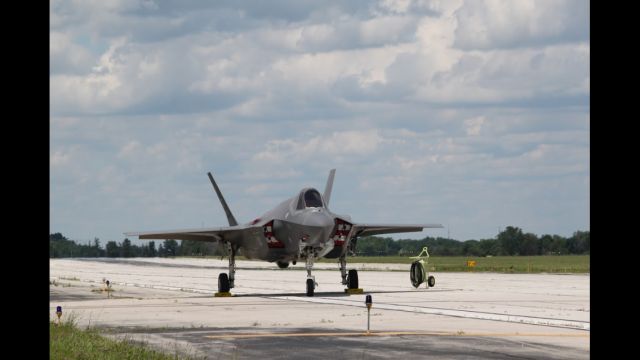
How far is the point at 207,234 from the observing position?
115 ft

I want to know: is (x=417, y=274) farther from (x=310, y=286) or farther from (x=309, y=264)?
(x=309, y=264)

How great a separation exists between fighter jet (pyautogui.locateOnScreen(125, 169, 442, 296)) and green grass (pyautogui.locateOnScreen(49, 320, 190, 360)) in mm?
14221

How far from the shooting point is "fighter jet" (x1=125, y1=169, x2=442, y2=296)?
30250mm

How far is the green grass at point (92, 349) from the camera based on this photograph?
13.2 m

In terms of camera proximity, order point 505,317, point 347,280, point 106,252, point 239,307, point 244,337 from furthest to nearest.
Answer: point 106,252 → point 347,280 → point 239,307 → point 505,317 → point 244,337

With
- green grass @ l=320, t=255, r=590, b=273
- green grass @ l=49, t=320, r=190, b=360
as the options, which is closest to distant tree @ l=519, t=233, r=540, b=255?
green grass @ l=320, t=255, r=590, b=273

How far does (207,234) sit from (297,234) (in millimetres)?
5473

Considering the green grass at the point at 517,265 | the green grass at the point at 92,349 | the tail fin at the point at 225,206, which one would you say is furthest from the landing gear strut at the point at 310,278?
the green grass at the point at 517,265
